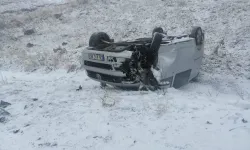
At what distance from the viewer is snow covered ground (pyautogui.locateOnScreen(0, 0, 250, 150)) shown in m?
3.97

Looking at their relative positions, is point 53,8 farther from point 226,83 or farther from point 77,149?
point 77,149

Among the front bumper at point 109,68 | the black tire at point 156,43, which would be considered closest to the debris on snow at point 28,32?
the front bumper at point 109,68

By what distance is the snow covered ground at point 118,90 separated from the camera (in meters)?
3.97

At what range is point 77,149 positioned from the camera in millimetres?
3756

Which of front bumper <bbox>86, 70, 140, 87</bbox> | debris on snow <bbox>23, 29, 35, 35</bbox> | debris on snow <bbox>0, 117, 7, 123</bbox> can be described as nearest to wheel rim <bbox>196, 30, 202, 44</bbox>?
front bumper <bbox>86, 70, 140, 87</bbox>

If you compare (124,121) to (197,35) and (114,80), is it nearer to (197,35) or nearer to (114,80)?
(114,80)

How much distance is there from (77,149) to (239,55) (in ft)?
22.7

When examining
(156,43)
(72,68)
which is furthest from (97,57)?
(72,68)

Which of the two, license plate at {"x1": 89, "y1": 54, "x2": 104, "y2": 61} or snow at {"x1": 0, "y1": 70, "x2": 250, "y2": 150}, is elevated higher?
license plate at {"x1": 89, "y1": 54, "x2": 104, "y2": 61}

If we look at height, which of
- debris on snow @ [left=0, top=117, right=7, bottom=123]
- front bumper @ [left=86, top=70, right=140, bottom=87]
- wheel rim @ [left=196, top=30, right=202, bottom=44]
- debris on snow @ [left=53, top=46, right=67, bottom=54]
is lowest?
debris on snow @ [left=0, top=117, right=7, bottom=123]

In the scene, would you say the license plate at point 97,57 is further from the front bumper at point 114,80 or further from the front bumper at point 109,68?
the front bumper at point 114,80

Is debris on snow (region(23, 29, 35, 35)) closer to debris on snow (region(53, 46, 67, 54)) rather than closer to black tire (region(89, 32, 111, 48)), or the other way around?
debris on snow (region(53, 46, 67, 54))

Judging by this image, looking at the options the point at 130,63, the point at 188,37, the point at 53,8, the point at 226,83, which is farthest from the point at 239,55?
the point at 53,8

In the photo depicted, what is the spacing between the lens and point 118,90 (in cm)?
612
